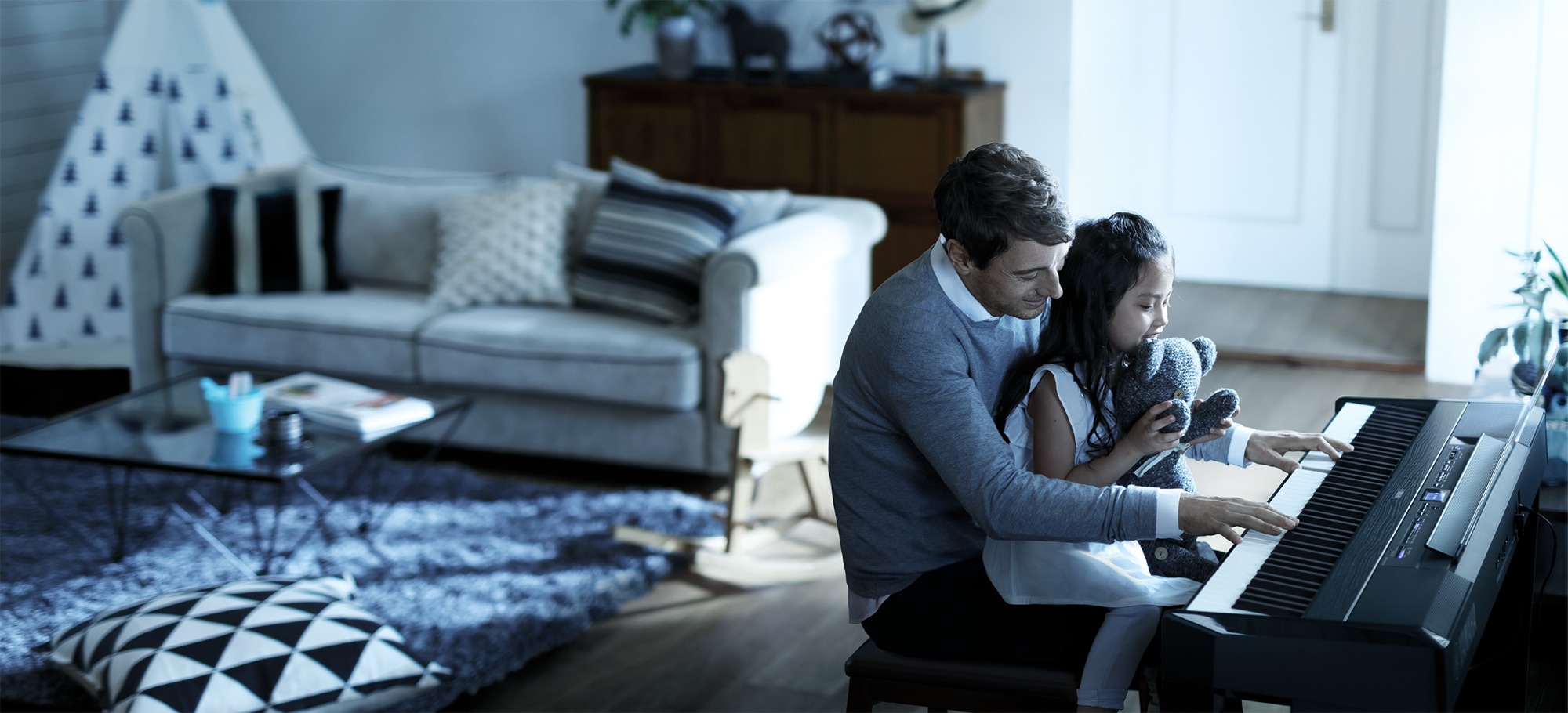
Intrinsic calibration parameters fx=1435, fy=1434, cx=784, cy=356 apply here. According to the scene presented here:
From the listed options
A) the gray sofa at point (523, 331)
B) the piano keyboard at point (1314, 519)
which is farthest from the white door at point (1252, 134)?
the gray sofa at point (523, 331)

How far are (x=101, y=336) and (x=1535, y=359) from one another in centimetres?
447

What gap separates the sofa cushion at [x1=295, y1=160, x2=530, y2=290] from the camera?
4125 mm

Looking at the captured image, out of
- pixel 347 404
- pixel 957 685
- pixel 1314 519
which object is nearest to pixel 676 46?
pixel 347 404

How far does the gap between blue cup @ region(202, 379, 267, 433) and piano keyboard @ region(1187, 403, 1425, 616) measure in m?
2.23

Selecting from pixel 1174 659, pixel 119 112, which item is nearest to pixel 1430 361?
pixel 1174 659

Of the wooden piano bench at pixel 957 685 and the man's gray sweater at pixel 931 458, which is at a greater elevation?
the man's gray sweater at pixel 931 458

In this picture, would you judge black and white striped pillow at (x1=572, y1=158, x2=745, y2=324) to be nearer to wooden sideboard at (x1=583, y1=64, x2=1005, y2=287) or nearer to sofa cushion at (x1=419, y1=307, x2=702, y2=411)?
sofa cushion at (x1=419, y1=307, x2=702, y2=411)

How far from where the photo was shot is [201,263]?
407cm

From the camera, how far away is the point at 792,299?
359 centimetres

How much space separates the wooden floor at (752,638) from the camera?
8.17ft

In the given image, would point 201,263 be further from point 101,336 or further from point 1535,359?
point 1535,359

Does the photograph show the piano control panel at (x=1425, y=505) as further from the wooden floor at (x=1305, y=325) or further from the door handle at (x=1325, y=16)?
the door handle at (x=1325, y=16)

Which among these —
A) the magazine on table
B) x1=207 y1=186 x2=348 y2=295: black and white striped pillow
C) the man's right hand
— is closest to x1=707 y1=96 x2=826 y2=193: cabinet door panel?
x1=207 y1=186 x2=348 y2=295: black and white striped pillow

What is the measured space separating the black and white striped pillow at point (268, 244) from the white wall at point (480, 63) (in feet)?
5.29
